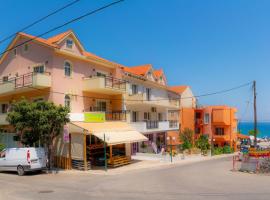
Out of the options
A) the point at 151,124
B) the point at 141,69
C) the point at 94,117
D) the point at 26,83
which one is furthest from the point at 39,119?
the point at 141,69

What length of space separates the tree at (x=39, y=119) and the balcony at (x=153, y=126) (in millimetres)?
12539

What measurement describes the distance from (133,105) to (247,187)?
24440mm

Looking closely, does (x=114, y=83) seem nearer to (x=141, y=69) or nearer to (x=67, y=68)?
(x=67, y=68)

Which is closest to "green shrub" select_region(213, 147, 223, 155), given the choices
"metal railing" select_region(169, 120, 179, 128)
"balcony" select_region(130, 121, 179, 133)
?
"metal railing" select_region(169, 120, 179, 128)

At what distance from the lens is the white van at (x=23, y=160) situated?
24297 mm

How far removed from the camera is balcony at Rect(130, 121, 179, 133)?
39.1 meters

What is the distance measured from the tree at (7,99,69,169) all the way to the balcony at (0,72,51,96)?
3.44 meters

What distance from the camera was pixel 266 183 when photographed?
66.7 ft

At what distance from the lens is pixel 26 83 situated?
3083 centimetres

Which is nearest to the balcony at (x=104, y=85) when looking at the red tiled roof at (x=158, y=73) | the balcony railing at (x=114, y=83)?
the balcony railing at (x=114, y=83)

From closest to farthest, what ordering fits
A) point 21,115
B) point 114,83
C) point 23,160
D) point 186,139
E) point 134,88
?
point 23,160, point 21,115, point 114,83, point 134,88, point 186,139

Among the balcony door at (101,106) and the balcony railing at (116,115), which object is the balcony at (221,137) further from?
the balcony door at (101,106)

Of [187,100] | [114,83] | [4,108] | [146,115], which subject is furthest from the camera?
[187,100]

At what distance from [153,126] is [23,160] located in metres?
21.7
